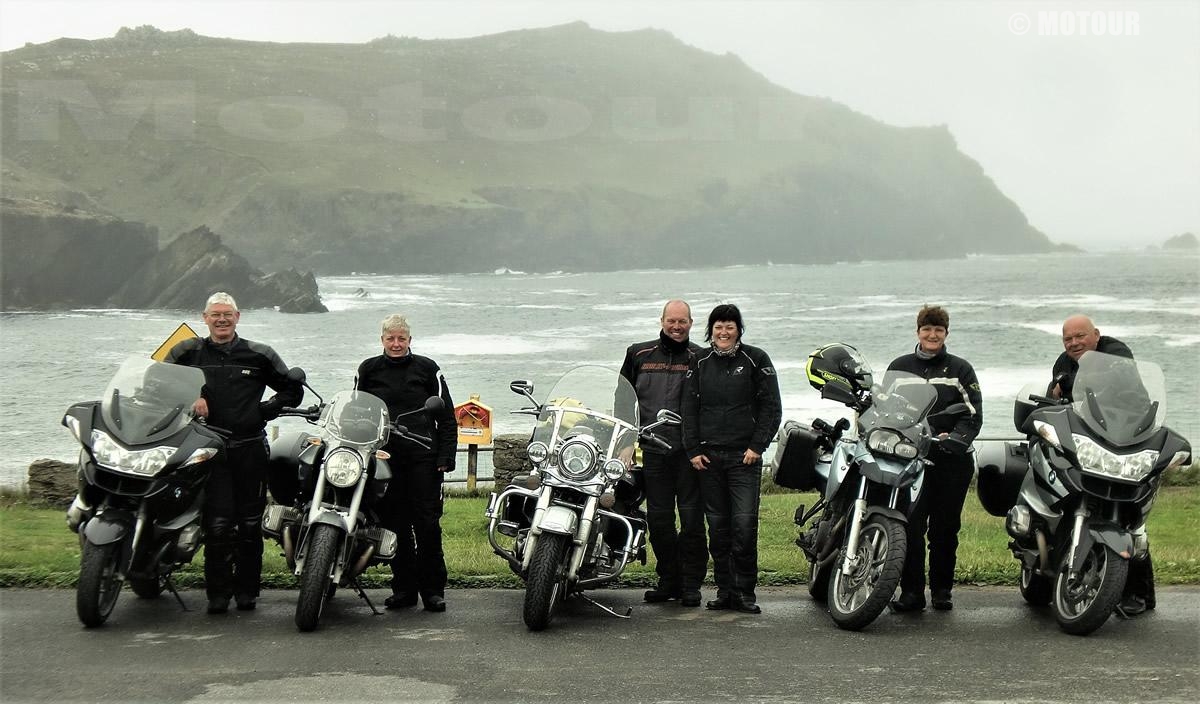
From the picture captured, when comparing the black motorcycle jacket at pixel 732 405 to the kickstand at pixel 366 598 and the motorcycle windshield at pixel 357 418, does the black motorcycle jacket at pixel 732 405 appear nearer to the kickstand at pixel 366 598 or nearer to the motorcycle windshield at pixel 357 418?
the motorcycle windshield at pixel 357 418

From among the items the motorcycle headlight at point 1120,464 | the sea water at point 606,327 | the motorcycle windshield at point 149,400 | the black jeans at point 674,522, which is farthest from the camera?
the sea water at point 606,327

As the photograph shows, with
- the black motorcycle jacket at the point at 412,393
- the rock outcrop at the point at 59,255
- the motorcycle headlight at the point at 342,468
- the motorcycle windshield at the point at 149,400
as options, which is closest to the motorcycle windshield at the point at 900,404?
the black motorcycle jacket at the point at 412,393

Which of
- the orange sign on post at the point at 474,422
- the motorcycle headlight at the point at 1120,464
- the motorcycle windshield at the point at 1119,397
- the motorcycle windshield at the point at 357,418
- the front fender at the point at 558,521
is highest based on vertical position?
the motorcycle windshield at the point at 1119,397

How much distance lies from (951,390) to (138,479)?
463 centimetres

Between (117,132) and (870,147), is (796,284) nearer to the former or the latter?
(870,147)

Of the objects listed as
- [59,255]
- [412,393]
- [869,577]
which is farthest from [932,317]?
[59,255]

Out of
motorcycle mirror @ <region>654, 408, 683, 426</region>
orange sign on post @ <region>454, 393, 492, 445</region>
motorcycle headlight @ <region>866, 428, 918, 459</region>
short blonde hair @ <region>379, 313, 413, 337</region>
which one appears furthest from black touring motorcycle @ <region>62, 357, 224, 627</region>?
orange sign on post @ <region>454, 393, 492, 445</region>

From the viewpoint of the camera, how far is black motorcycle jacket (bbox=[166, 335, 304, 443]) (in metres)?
7.16

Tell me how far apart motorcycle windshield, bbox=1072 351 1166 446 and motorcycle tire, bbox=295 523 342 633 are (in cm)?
413

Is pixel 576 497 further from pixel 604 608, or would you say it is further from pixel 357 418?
pixel 357 418

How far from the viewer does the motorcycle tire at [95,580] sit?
20.6 feet

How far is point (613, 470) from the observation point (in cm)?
685

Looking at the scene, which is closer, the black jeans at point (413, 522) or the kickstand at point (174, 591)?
the kickstand at point (174, 591)

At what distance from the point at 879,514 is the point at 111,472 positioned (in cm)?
418
